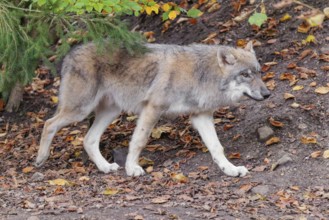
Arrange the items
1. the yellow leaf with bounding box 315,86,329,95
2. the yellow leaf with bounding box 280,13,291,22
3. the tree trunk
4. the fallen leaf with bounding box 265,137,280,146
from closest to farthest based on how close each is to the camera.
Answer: the fallen leaf with bounding box 265,137,280,146
the yellow leaf with bounding box 315,86,329,95
the yellow leaf with bounding box 280,13,291,22
the tree trunk

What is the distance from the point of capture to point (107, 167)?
31.5ft

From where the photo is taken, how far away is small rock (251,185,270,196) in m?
8.08

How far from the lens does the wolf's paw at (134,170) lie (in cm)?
914

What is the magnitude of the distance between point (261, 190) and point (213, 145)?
123 cm

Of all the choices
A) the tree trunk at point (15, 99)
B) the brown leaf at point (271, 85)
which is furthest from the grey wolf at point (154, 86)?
the tree trunk at point (15, 99)

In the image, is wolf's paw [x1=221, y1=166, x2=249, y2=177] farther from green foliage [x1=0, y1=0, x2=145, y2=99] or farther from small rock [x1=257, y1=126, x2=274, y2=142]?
green foliage [x1=0, y1=0, x2=145, y2=99]

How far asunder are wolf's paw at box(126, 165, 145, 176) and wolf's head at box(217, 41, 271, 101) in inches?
63.8

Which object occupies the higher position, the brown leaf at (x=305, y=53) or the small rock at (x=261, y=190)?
the brown leaf at (x=305, y=53)

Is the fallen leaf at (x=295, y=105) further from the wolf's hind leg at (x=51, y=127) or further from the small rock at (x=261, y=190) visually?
the wolf's hind leg at (x=51, y=127)

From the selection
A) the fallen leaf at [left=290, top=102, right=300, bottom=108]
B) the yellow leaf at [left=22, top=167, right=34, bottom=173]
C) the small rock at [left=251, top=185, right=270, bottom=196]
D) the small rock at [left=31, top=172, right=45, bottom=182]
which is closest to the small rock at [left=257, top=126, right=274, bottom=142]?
the fallen leaf at [left=290, top=102, right=300, bottom=108]

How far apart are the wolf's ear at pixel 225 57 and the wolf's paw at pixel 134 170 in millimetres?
1829

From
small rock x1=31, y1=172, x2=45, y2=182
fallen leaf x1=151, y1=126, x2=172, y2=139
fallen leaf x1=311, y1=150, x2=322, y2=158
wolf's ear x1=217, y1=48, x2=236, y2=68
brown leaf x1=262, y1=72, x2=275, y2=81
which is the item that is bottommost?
fallen leaf x1=311, y1=150, x2=322, y2=158

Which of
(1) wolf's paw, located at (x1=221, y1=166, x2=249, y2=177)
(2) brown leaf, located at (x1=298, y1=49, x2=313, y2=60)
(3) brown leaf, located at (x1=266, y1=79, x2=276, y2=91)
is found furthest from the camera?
(2) brown leaf, located at (x1=298, y1=49, x2=313, y2=60)

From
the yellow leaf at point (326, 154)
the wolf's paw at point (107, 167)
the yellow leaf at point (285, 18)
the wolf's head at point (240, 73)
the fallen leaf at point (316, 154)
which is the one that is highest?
the wolf's head at point (240, 73)
